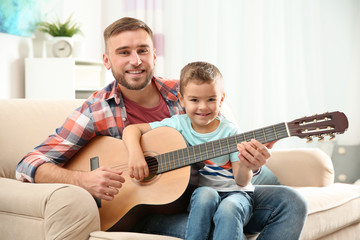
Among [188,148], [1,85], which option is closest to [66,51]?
[1,85]

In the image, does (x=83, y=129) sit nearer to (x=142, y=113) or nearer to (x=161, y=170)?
(x=142, y=113)

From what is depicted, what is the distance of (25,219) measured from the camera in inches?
56.3

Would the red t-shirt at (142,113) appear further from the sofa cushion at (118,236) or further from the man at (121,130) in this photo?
the sofa cushion at (118,236)

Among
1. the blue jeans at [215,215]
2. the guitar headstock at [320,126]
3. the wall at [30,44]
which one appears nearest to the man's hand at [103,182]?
the blue jeans at [215,215]

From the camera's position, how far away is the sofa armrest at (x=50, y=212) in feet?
4.32

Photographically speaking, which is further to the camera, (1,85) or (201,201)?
(1,85)

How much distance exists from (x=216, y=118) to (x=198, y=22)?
2.38 m

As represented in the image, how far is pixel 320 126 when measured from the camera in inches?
52.9

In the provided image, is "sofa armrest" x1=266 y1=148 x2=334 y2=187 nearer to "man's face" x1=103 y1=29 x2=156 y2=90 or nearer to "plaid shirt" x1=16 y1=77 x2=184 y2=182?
"plaid shirt" x1=16 y1=77 x2=184 y2=182

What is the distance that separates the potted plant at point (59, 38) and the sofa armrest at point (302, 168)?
1955 millimetres

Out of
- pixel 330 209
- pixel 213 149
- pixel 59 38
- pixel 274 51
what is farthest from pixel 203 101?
pixel 59 38

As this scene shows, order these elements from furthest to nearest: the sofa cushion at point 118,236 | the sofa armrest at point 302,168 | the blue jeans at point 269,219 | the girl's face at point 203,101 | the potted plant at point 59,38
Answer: the potted plant at point 59,38 → the sofa armrest at point 302,168 → the girl's face at point 203,101 → the blue jeans at point 269,219 → the sofa cushion at point 118,236

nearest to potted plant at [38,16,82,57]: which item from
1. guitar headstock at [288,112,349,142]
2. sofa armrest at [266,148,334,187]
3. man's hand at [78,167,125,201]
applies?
sofa armrest at [266,148,334,187]

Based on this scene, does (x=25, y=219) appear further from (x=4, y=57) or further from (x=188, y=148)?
(x=4, y=57)
